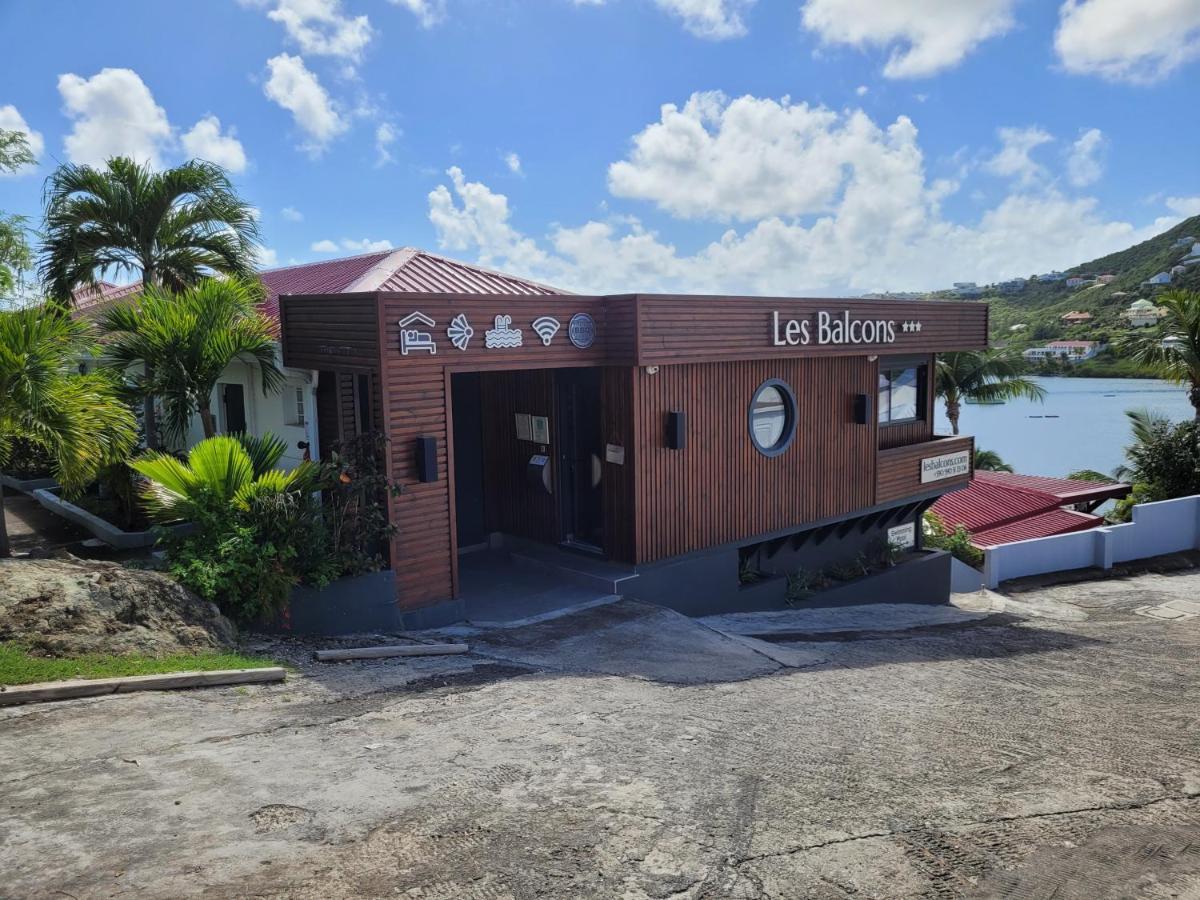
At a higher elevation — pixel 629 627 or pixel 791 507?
pixel 791 507

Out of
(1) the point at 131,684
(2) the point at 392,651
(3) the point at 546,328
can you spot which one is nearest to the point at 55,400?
(1) the point at 131,684

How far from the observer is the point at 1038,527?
21297 millimetres

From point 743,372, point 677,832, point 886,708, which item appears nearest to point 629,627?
point 886,708

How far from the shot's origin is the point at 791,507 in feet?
43.2

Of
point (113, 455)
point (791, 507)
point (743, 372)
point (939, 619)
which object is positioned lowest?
point (939, 619)

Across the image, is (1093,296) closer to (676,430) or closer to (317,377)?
(676,430)

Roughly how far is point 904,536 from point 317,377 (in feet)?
34.9

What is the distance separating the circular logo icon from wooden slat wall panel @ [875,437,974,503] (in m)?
6.05

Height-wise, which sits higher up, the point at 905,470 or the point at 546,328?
the point at 546,328

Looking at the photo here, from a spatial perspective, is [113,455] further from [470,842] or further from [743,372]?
[743,372]

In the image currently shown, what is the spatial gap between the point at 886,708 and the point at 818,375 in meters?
6.68

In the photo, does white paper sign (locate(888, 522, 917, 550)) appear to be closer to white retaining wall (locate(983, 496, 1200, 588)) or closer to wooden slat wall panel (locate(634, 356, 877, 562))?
wooden slat wall panel (locate(634, 356, 877, 562))


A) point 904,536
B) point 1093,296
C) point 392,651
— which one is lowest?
point 904,536

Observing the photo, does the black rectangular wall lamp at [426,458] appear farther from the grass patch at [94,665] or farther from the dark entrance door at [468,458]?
the dark entrance door at [468,458]
